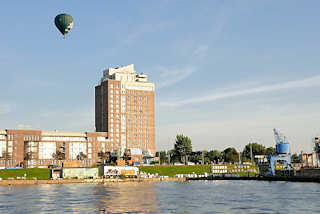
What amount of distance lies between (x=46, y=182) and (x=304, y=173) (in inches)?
3934

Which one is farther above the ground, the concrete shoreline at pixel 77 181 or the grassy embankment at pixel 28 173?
the grassy embankment at pixel 28 173

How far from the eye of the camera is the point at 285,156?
174m

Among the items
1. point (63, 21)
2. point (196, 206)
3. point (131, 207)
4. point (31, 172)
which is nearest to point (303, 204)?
point (196, 206)

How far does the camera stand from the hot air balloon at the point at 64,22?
374 ft

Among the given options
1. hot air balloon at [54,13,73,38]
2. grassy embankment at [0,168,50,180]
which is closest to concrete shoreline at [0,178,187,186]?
grassy embankment at [0,168,50,180]

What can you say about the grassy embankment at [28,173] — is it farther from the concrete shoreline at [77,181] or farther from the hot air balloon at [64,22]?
the hot air balloon at [64,22]

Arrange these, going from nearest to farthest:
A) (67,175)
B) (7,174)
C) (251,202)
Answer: (251,202) < (67,175) < (7,174)

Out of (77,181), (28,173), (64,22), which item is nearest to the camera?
(64,22)

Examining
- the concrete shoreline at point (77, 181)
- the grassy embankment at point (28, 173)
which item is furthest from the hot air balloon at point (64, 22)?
the grassy embankment at point (28, 173)

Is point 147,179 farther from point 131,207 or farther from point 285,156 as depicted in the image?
point 131,207

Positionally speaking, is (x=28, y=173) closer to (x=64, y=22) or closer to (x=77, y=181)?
(x=77, y=181)

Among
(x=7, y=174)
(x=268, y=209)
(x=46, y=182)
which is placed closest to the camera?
(x=268, y=209)

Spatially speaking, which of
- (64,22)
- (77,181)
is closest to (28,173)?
(77,181)

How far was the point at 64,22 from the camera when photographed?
114 metres
